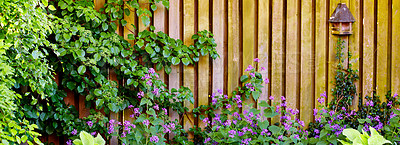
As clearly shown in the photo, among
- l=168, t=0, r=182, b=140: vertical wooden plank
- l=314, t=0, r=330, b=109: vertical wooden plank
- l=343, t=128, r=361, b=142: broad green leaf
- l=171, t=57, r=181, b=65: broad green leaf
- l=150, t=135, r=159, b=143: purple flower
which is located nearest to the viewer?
l=343, t=128, r=361, b=142: broad green leaf

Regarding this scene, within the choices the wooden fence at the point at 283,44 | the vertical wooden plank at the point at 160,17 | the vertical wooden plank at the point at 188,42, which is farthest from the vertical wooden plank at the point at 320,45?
the vertical wooden plank at the point at 160,17

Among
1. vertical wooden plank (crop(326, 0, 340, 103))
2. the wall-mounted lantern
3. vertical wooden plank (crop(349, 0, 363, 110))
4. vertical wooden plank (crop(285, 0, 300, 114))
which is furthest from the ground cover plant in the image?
the wall-mounted lantern

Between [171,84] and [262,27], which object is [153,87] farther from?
[262,27]

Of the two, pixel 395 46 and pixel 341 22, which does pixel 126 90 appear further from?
pixel 395 46

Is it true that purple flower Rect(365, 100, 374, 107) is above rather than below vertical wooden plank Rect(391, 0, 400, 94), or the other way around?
below

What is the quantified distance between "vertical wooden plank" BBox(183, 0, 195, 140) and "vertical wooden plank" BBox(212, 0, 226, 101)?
186 millimetres

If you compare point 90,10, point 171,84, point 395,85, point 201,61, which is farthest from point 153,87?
point 395,85

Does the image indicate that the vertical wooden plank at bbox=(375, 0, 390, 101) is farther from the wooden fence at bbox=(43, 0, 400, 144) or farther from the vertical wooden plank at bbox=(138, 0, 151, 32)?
the vertical wooden plank at bbox=(138, 0, 151, 32)

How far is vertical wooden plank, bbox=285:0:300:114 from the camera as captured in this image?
11.3 ft

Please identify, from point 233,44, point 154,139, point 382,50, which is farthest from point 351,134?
point 382,50

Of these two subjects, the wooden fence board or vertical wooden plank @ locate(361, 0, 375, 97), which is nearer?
the wooden fence board

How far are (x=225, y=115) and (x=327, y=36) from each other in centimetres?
120

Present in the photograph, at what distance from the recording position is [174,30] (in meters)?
3.20

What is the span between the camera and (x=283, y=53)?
3.45 m
